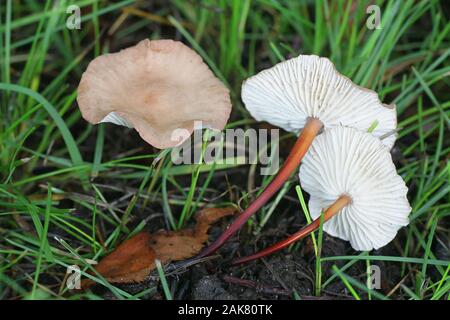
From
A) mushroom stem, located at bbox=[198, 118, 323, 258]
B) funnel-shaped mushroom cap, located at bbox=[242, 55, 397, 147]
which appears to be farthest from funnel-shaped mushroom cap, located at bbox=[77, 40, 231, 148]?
mushroom stem, located at bbox=[198, 118, 323, 258]

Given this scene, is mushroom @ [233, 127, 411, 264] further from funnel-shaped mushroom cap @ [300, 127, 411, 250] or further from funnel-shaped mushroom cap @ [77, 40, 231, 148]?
funnel-shaped mushroom cap @ [77, 40, 231, 148]

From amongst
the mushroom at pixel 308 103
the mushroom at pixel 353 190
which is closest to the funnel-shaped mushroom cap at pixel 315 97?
the mushroom at pixel 308 103

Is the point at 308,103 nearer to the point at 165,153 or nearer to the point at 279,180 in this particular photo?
the point at 279,180

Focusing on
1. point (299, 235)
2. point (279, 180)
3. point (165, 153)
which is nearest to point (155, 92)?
point (165, 153)

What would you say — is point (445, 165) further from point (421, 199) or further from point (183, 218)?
point (183, 218)
